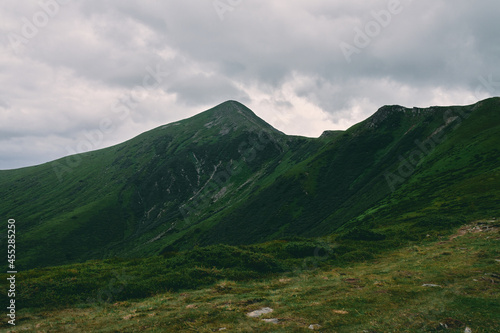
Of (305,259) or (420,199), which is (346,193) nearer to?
(420,199)

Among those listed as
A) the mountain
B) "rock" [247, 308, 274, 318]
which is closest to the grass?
"rock" [247, 308, 274, 318]

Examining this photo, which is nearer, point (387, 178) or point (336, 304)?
point (336, 304)

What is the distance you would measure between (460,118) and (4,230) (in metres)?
298

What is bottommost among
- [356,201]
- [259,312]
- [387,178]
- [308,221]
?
[308,221]

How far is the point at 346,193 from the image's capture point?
12962cm

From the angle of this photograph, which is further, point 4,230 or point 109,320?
point 4,230

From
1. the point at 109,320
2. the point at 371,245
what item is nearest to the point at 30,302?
the point at 109,320

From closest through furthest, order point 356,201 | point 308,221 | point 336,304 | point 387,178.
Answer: point 336,304 → point 356,201 → point 387,178 → point 308,221

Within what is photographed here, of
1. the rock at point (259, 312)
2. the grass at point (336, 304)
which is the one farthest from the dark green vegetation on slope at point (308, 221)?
the rock at point (259, 312)

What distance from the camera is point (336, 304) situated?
2006cm

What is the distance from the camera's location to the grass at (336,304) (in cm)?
1656

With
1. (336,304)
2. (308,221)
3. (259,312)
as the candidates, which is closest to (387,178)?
(308,221)

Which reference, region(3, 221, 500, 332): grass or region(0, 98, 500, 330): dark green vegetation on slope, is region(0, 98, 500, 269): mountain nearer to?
region(0, 98, 500, 330): dark green vegetation on slope

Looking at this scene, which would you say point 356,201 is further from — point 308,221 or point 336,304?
point 336,304
